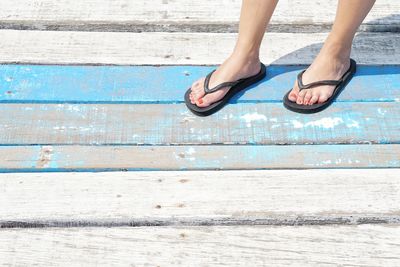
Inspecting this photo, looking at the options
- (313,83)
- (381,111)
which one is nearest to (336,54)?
(313,83)

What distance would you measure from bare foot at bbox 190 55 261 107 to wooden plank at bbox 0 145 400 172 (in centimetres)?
21

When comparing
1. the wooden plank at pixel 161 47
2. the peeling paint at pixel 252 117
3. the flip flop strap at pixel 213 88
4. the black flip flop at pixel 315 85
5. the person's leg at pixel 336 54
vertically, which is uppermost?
the person's leg at pixel 336 54

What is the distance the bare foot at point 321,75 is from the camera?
A: 2227mm

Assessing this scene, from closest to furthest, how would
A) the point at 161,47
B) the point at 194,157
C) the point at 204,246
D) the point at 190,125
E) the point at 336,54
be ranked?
the point at 204,246 → the point at 194,157 → the point at 190,125 → the point at 336,54 → the point at 161,47

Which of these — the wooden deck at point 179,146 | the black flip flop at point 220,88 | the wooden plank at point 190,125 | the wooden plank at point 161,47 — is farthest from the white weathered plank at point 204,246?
the wooden plank at point 161,47

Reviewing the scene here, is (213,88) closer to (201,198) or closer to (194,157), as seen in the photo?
(194,157)

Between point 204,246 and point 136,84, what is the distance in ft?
2.44

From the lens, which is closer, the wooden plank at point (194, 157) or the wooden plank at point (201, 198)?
the wooden plank at point (201, 198)

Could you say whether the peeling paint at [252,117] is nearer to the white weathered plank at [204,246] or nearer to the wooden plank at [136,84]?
Answer: the wooden plank at [136,84]

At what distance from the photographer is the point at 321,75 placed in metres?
2.28

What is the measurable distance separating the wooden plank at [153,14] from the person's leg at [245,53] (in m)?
0.37

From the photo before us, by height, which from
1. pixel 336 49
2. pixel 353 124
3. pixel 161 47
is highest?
pixel 336 49

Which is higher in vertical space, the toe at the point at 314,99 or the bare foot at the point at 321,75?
the bare foot at the point at 321,75

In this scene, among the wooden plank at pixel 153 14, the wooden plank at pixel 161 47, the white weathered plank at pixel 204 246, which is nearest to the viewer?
the white weathered plank at pixel 204 246
